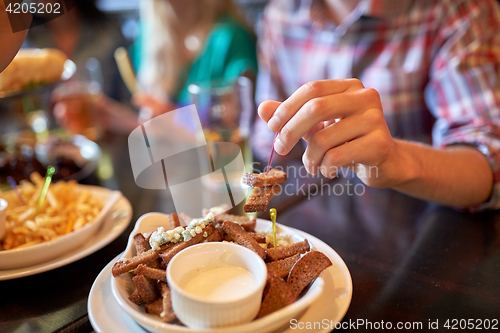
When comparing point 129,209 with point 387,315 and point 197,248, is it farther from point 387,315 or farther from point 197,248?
point 387,315

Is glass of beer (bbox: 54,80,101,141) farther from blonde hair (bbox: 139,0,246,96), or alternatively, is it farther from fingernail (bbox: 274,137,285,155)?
fingernail (bbox: 274,137,285,155)

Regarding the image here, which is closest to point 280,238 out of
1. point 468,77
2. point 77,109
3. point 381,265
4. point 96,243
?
point 381,265

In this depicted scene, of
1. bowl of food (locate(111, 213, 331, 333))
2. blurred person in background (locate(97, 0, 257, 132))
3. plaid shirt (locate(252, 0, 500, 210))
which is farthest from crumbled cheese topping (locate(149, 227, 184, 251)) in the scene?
blurred person in background (locate(97, 0, 257, 132))

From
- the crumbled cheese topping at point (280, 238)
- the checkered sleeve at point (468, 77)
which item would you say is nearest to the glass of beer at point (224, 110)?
the crumbled cheese topping at point (280, 238)

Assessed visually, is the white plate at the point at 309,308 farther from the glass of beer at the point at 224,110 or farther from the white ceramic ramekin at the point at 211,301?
the glass of beer at the point at 224,110

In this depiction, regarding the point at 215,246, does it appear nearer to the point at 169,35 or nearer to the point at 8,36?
the point at 8,36
